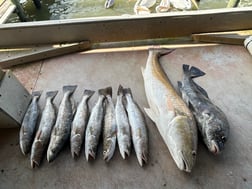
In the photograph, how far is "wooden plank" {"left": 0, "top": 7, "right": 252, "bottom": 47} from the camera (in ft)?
8.05

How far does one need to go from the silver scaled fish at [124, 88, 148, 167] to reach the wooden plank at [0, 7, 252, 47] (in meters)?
0.92

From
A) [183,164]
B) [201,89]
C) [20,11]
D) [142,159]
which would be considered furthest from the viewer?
[20,11]

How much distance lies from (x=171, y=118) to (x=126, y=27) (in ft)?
4.25

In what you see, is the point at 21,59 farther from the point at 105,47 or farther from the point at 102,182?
the point at 102,182

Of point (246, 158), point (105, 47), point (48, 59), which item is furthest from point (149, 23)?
point (246, 158)

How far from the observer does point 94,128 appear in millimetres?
1746

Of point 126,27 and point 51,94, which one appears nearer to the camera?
point 51,94

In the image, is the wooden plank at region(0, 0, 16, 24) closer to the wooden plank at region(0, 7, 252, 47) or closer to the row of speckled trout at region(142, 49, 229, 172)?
the wooden plank at region(0, 7, 252, 47)

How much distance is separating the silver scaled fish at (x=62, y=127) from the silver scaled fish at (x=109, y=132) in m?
0.28

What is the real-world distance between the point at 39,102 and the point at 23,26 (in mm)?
972

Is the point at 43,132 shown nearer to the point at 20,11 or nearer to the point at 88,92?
the point at 88,92

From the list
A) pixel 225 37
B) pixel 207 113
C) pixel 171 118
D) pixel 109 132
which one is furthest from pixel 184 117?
pixel 225 37

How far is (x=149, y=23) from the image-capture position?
2.49 m

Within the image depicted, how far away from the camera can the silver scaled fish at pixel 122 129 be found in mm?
1642
